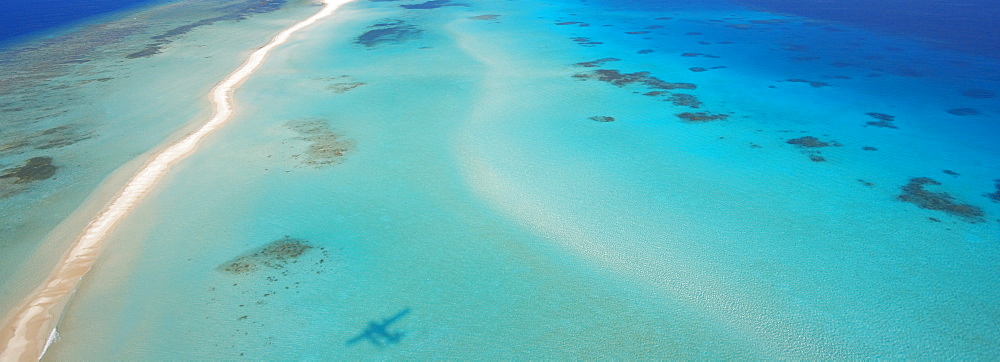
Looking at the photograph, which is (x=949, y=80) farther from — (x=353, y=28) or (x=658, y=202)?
(x=353, y=28)

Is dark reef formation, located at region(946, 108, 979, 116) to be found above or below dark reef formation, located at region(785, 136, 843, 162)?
above

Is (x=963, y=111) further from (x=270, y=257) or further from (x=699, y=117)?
(x=270, y=257)

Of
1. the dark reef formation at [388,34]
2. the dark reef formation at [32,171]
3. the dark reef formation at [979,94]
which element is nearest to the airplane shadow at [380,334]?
the dark reef formation at [32,171]

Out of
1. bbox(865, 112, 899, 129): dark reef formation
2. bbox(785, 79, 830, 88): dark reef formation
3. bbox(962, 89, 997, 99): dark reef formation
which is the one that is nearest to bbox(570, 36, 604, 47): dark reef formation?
bbox(785, 79, 830, 88): dark reef formation

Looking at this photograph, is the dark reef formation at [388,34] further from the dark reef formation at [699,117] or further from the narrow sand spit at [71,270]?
the dark reef formation at [699,117]

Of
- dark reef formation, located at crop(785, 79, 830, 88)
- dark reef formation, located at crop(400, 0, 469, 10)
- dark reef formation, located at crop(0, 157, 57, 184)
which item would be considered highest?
dark reef formation, located at crop(400, 0, 469, 10)

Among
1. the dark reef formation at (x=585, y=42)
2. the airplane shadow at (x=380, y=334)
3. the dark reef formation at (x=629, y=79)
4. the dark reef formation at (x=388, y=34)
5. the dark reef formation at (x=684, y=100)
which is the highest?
the dark reef formation at (x=388, y=34)

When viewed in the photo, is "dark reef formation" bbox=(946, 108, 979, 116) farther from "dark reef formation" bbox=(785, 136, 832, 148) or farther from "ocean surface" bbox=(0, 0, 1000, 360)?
"dark reef formation" bbox=(785, 136, 832, 148)
